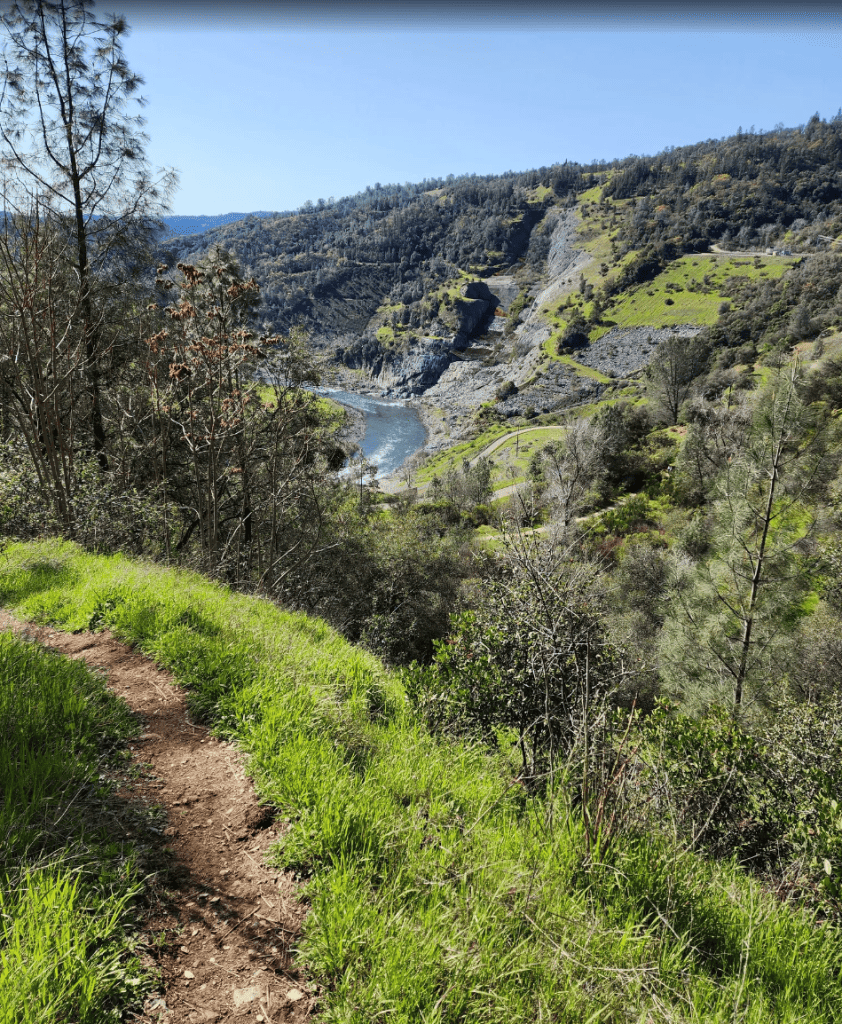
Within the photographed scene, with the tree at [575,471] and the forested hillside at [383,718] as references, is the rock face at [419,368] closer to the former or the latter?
the tree at [575,471]

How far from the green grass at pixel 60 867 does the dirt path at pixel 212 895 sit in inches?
5.8

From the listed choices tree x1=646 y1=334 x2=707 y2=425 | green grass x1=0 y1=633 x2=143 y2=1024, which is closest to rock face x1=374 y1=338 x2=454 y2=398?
tree x1=646 y1=334 x2=707 y2=425

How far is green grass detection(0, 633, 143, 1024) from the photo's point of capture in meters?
1.52

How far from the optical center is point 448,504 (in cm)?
4959

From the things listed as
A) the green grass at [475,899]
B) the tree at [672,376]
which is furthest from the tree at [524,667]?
the tree at [672,376]

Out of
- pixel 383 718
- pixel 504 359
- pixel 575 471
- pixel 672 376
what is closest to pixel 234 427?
pixel 383 718

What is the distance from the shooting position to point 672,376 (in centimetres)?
6469

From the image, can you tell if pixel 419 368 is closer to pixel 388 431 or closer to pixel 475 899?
pixel 388 431

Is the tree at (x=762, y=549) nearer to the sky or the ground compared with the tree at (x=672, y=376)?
nearer to the ground

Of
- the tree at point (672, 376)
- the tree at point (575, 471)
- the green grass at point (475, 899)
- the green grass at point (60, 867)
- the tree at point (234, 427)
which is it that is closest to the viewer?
the green grass at point (60, 867)

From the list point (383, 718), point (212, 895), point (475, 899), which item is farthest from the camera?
point (383, 718)

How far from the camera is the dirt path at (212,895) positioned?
171 centimetres

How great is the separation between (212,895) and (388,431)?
134449 mm

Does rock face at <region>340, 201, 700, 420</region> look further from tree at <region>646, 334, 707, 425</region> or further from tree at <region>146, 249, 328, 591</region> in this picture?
tree at <region>146, 249, 328, 591</region>
